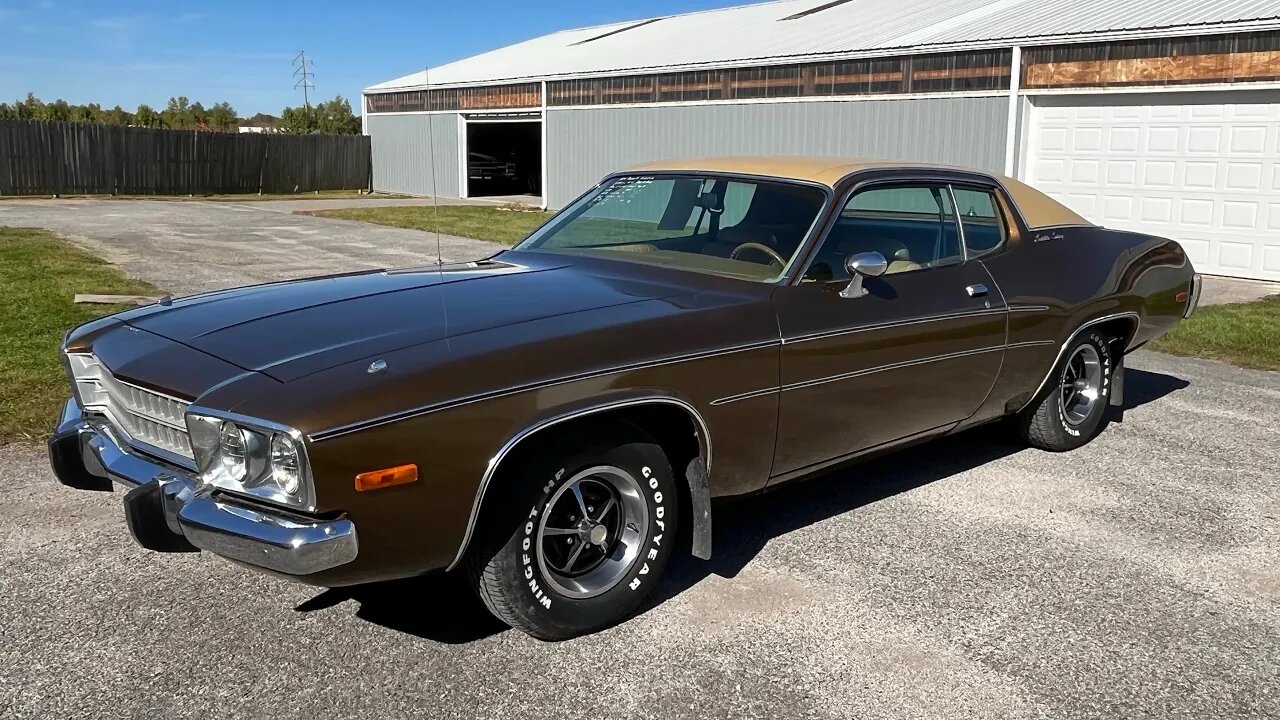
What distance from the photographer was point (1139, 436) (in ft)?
20.0

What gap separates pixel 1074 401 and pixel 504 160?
29.3 meters

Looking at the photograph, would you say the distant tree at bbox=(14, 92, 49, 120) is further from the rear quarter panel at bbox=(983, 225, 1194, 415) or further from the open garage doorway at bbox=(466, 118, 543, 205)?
the rear quarter panel at bbox=(983, 225, 1194, 415)

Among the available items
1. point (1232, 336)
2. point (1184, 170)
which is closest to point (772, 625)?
point (1232, 336)

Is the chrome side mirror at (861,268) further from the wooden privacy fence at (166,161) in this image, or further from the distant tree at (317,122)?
the distant tree at (317,122)

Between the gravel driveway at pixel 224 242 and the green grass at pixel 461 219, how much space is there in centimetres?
61

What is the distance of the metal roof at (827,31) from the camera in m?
13.6

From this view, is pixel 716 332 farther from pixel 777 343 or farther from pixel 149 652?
pixel 149 652

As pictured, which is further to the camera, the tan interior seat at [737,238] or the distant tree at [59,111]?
the distant tree at [59,111]

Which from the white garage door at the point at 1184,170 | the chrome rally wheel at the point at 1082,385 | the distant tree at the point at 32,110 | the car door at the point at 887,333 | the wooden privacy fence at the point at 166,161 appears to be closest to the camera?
the car door at the point at 887,333

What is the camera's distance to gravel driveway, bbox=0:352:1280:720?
3123mm

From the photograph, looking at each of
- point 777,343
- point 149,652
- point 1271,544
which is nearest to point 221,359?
point 149,652

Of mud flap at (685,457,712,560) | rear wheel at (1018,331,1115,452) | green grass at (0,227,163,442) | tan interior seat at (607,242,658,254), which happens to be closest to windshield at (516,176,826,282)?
tan interior seat at (607,242,658,254)

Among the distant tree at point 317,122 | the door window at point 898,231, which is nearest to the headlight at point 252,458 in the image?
the door window at point 898,231

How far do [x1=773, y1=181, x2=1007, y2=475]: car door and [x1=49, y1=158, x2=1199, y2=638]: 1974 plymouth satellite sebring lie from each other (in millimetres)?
13
